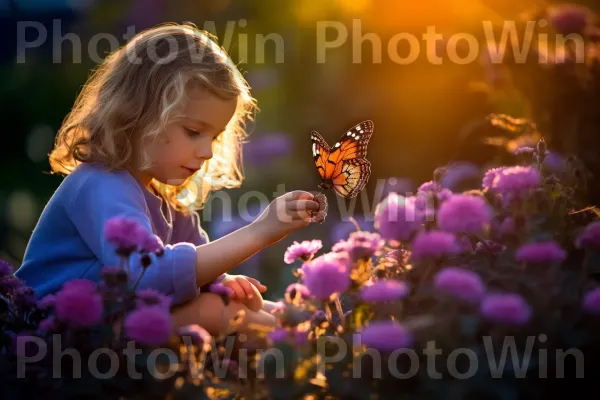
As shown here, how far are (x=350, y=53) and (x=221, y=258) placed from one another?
3323 millimetres

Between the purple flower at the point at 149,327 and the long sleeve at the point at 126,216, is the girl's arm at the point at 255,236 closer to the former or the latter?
the long sleeve at the point at 126,216

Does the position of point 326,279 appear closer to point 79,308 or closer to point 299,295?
point 299,295

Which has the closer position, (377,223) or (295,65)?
Result: (377,223)

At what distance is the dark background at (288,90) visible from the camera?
183 inches

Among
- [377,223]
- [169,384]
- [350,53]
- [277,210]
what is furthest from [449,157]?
[169,384]

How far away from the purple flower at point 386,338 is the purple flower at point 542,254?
298 millimetres

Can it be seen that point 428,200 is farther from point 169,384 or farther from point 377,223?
point 169,384

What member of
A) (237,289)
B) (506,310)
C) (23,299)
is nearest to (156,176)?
(237,289)

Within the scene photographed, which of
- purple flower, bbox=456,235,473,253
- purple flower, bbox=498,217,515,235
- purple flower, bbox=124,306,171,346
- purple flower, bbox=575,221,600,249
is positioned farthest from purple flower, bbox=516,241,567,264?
purple flower, bbox=124,306,171,346

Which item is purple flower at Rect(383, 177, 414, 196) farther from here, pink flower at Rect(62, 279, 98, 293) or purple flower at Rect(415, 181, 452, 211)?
pink flower at Rect(62, 279, 98, 293)

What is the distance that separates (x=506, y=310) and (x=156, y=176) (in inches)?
53.6

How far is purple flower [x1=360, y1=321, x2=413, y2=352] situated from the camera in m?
1.51

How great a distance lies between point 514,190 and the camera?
1.84 meters

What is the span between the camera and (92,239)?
2332 mm
